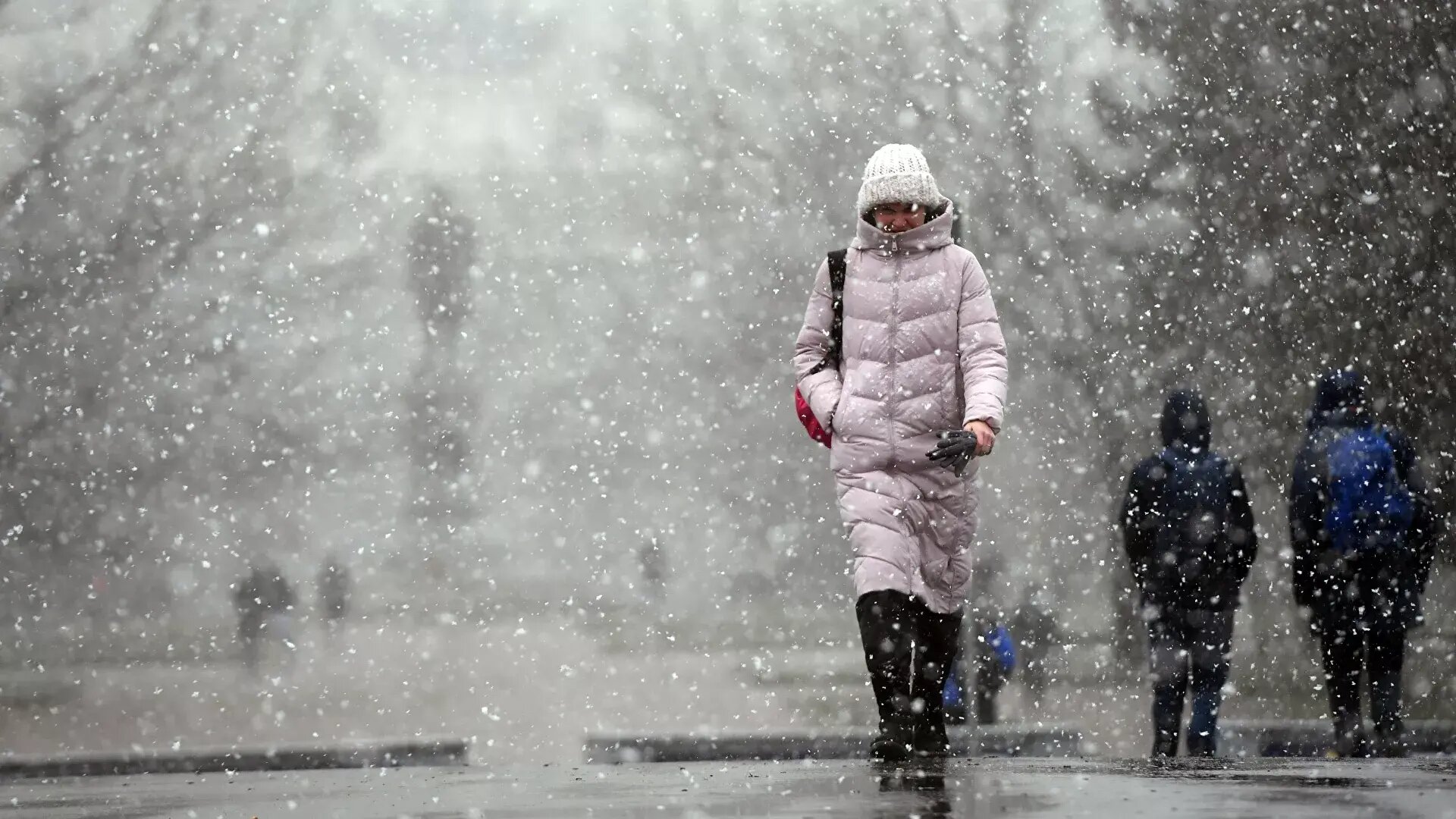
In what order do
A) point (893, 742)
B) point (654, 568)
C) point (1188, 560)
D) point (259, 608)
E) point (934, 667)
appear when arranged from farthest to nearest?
point (654, 568)
point (259, 608)
point (1188, 560)
point (934, 667)
point (893, 742)

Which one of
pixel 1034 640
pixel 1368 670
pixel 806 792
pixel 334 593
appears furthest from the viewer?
pixel 334 593

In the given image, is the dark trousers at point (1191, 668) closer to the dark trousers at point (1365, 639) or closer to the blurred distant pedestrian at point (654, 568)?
the dark trousers at point (1365, 639)

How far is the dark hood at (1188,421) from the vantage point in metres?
6.30

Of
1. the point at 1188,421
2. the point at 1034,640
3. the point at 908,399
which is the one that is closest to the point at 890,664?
the point at 908,399

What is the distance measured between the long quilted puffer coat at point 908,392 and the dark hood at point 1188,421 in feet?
4.72

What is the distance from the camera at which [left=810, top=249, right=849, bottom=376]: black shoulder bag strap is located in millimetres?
5227

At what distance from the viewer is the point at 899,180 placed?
198 inches

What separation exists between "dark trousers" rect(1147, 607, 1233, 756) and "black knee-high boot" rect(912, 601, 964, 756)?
130cm

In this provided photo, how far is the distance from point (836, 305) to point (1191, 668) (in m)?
2.06

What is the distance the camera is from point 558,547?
43.3 meters

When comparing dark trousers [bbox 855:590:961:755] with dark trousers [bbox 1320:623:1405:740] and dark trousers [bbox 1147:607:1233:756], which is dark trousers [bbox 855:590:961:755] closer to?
dark trousers [bbox 1147:607:1233:756]

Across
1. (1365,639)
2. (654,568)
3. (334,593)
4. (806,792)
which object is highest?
(654,568)

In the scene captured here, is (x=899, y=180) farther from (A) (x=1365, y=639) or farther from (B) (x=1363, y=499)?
(A) (x=1365, y=639)

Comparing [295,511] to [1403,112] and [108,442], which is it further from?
[1403,112]
